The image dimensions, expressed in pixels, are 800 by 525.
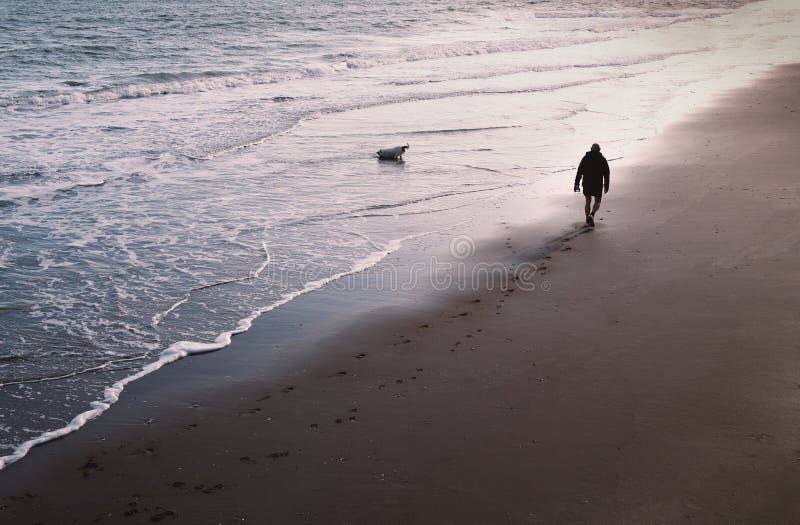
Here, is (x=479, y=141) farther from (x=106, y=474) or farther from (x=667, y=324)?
(x=106, y=474)

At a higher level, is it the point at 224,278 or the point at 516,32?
the point at 516,32

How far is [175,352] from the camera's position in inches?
310

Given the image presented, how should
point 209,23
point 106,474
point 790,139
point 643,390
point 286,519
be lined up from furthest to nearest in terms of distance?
point 209,23 < point 790,139 < point 643,390 < point 106,474 < point 286,519

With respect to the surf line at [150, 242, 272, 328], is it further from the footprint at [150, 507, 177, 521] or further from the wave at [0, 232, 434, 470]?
the footprint at [150, 507, 177, 521]

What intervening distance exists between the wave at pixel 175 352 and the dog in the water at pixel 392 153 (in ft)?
18.0

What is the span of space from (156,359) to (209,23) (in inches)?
1895

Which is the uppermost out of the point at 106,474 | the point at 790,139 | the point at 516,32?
the point at 516,32

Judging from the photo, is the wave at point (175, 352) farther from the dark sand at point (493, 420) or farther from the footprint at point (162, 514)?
the footprint at point (162, 514)

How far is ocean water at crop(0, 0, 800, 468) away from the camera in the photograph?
8.60 metres

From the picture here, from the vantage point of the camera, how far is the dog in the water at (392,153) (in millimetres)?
16391

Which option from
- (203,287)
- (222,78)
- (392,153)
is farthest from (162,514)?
(222,78)

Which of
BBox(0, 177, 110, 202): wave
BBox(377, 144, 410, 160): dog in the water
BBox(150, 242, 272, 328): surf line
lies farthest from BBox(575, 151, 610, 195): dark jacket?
BBox(0, 177, 110, 202): wave

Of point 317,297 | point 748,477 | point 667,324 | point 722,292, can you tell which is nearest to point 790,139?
point 722,292

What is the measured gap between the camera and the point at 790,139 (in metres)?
17.4
